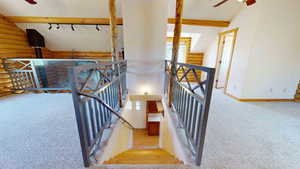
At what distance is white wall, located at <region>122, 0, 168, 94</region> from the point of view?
3133 millimetres

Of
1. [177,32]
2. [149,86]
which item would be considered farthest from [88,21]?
[177,32]

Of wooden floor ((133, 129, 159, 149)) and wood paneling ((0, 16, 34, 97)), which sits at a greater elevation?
wood paneling ((0, 16, 34, 97))

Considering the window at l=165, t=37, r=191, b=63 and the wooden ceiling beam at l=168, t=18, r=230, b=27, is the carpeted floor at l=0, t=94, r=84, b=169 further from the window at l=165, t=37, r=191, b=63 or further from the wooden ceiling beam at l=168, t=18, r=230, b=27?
the window at l=165, t=37, r=191, b=63

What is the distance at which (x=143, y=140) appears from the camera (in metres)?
3.71

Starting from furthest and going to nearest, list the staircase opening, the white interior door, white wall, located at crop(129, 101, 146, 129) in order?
the white interior door
white wall, located at crop(129, 101, 146, 129)
the staircase opening

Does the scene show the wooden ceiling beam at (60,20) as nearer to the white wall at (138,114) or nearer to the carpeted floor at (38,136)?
the carpeted floor at (38,136)

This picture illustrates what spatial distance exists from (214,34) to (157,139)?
14.9 ft

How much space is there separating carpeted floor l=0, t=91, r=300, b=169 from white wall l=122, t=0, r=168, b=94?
1.91 m

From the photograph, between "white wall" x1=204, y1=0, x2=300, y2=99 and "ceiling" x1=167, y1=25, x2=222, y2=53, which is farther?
"ceiling" x1=167, y1=25, x2=222, y2=53

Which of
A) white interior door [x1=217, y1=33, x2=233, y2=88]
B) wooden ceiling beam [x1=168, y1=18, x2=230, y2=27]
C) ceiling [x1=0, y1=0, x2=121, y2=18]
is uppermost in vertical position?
ceiling [x1=0, y1=0, x2=121, y2=18]

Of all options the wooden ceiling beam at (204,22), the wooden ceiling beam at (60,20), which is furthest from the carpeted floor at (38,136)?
the wooden ceiling beam at (204,22)

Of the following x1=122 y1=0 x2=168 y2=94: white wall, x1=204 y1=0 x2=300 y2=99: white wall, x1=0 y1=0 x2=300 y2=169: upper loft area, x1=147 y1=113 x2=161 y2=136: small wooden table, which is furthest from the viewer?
x1=147 y1=113 x2=161 y2=136: small wooden table

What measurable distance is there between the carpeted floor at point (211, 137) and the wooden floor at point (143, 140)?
6.81 feet

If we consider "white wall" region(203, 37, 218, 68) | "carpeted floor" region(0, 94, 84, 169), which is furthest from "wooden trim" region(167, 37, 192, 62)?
"carpeted floor" region(0, 94, 84, 169)
